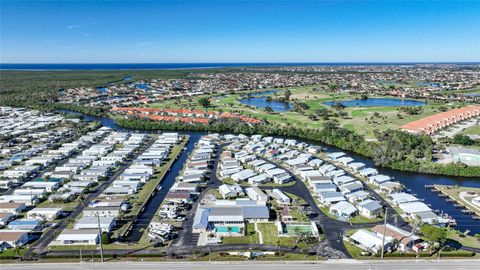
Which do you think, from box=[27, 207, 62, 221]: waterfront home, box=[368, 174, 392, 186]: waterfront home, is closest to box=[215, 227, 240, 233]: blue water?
box=[27, 207, 62, 221]: waterfront home

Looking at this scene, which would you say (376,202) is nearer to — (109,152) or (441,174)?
(441,174)

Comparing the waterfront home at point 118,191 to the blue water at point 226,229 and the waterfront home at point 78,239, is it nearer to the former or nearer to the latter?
the waterfront home at point 78,239

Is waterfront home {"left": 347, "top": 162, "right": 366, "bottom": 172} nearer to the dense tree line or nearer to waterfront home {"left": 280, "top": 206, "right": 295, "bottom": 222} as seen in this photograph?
the dense tree line

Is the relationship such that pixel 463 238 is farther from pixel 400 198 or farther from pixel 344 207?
pixel 344 207

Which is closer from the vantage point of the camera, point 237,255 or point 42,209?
point 237,255

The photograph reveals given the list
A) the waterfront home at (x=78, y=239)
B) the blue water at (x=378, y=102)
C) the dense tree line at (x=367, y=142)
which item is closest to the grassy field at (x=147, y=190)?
the waterfront home at (x=78, y=239)

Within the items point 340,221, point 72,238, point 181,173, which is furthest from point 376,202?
point 72,238
